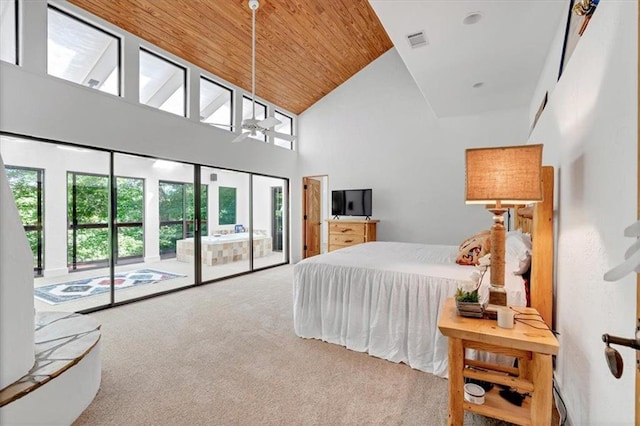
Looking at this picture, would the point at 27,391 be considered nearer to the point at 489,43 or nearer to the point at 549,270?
the point at 549,270

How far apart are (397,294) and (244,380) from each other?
53.7 inches

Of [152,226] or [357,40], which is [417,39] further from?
[152,226]

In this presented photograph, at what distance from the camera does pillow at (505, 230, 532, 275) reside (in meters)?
2.12

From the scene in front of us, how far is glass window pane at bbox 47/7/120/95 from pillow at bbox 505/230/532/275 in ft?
15.9

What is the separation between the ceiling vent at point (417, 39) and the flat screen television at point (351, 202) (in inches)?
116

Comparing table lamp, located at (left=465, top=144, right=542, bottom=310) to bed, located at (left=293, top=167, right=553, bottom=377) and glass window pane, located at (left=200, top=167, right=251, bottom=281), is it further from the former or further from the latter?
glass window pane, located at (left=200, top=167, right=251, bottom=281)

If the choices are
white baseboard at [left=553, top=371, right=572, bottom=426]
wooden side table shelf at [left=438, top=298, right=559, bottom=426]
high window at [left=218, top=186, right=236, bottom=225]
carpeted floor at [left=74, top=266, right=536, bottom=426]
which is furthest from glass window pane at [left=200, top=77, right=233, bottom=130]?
white baseboard at [left=553, top=371, right=572, bottom=426]

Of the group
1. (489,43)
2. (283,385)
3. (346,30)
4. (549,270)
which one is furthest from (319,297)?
(346,30)

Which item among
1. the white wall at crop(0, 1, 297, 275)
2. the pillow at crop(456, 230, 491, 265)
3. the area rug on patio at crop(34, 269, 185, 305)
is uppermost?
the white wall at crop(0, 1, 297, 275)

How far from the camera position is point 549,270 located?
1815 mm

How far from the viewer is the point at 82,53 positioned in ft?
11.6

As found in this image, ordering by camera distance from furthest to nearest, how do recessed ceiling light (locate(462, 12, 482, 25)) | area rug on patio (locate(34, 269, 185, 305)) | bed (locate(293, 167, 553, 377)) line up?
area rug on patio (locate(34, 269, 185, 305)), recessed ceiling light (locate(462, 12, 482, 25)), bed (locate(293, 167, 553, 377))

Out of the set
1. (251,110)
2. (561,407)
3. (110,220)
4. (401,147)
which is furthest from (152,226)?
(561,407)

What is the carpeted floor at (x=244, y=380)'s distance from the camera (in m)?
1.77
